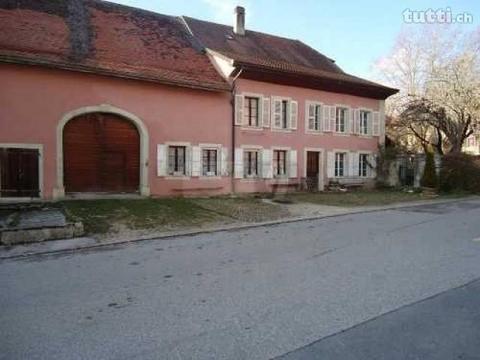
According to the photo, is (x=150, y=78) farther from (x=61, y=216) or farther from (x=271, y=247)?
(x=271, y=247)

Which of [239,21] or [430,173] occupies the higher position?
[239,21]

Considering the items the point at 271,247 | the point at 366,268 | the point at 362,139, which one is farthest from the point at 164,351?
the point at 362,139

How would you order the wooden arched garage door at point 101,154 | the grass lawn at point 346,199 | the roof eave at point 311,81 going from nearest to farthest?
the wooden arched garage door at point 101,154, the grass lawn at point 346,199, the roof eave at point 311,81

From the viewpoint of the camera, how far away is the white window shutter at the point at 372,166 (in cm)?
2469

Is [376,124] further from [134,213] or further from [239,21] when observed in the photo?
[134,213]

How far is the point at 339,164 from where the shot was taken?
2327 centimetres

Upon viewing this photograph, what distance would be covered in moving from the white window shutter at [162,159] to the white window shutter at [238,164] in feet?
11.0

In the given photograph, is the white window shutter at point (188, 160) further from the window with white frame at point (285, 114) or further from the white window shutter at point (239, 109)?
the window with white frame at point (285, 114)

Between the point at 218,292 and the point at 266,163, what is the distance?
14.9m

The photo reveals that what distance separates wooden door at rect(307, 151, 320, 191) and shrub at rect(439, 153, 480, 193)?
21.9 ft

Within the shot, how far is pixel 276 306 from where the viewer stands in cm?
484

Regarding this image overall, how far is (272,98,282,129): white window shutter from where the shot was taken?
66.5 feet

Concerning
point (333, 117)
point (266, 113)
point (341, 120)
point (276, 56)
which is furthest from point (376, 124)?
point (266, 113)

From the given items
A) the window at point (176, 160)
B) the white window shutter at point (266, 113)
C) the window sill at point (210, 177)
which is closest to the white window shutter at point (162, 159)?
the window at point (176, 160)
